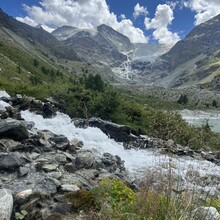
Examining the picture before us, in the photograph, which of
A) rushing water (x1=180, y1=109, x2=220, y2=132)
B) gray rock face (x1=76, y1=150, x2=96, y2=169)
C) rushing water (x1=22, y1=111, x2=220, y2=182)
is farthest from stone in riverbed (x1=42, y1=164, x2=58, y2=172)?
rushing water (x1=180, y1=109, x2=220, y2=132)

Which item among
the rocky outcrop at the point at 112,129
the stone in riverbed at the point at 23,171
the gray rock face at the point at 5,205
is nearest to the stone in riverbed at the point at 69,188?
the stone in riverbed at the point at 23,171

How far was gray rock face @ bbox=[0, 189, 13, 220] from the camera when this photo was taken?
7738mm

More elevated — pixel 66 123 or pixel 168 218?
pixel 168 218

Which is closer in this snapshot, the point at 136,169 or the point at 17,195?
the point at 17,195

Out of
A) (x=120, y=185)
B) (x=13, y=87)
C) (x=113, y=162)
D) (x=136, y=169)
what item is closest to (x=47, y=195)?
(x=120, y=185)

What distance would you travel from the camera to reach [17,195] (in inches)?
361

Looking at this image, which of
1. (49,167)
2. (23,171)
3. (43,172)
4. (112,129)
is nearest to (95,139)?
(112,129)

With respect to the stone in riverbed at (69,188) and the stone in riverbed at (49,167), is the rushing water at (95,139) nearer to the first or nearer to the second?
the stone in riverbed at (49,167)

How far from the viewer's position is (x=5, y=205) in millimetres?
8008

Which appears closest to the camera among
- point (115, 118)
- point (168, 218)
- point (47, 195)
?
point (168, 218)

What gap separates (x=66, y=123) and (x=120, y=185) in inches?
757

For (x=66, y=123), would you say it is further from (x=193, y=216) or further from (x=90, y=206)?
(x=193, y=216)

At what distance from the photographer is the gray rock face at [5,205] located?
7.74 m

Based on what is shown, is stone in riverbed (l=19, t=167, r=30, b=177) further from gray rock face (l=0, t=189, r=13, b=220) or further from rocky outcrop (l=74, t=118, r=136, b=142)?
rocky outcrop (l=74, t=118, r=136, b=142)
